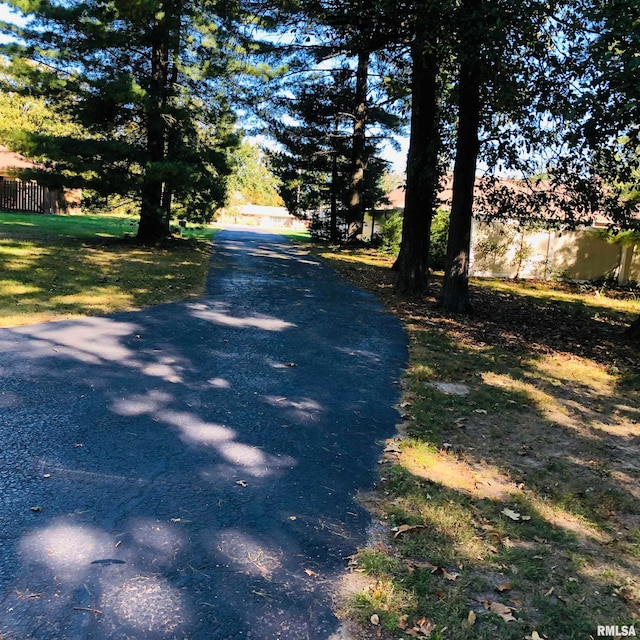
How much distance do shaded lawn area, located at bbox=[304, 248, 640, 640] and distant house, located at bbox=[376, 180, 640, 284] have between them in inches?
446

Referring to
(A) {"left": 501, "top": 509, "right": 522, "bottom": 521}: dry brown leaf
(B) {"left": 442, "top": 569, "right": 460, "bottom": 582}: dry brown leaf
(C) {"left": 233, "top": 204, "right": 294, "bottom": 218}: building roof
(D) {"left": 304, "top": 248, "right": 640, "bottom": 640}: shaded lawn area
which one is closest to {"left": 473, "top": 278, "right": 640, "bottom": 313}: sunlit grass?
(D) {"left": 304, "top": 248, "right": 640, "bottom": 640}: shaded lawn area

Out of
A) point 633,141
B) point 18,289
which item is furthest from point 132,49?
point 633,141

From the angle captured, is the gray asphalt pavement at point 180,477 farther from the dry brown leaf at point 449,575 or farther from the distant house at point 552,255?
the distant house at point 552,255

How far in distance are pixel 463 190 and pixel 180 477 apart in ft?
26.3

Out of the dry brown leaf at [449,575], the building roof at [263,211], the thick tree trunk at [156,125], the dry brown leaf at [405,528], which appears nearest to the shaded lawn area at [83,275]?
the thick tree trunk at [156,125]

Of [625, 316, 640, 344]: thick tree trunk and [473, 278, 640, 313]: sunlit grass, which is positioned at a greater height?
[473, 278, 640, 313]: sunlit grass

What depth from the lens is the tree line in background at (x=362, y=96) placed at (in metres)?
7.72

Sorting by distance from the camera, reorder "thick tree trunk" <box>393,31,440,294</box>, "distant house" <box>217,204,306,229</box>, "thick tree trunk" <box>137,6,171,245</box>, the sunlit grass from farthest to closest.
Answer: "distant house" <box>217,204,306,229</box>, "thick tree trunk" <box>137,6,171,245</box>, the sunlit grass, "thick tree trunk" <box>393,31,440,294</box>

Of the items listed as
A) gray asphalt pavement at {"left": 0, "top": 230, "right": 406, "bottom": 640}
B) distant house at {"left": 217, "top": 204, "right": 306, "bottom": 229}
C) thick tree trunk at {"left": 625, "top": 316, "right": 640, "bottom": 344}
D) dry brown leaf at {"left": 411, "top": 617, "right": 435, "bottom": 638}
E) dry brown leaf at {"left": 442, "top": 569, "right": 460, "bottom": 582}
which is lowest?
dry brown leaf at {"left": 411, "top": 617, "right": 435, "bottom": 638}

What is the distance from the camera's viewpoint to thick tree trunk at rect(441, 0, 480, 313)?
941 cm

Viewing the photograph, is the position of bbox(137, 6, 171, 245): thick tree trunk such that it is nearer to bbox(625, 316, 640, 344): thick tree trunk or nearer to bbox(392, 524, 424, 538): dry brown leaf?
bbox(625, 316, 640, 344): thick tree trunk

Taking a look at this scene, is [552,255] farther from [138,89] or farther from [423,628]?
[423,628]

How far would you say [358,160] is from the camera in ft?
79.5

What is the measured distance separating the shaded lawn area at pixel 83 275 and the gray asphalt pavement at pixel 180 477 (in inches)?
40.8
